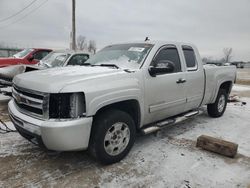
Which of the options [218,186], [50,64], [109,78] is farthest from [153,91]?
[50,64]

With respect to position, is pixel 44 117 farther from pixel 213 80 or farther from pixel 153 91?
pixel 213 80

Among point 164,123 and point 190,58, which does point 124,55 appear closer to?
point 164,123

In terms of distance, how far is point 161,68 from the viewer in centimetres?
394

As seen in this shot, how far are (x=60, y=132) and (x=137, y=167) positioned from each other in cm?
130

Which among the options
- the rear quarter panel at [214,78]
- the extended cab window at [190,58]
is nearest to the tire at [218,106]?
the rear quarter panel at [214,78]

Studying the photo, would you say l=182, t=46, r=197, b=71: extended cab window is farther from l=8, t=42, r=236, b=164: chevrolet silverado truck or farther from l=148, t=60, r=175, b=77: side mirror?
l=148, t=60, r=175, b=77: side mirror

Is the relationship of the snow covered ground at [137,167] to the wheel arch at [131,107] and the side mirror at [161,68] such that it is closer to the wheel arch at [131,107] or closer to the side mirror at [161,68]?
the wheel arch at [131,107]

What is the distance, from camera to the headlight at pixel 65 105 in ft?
9.49

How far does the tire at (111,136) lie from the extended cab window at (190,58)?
2.09 meters

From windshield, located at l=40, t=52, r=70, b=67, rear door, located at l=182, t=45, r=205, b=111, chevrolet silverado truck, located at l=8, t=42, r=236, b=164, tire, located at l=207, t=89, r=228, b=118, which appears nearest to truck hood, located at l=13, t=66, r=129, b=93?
chevrolet silverado truck, located at l=8, t=42, r=236, b=164

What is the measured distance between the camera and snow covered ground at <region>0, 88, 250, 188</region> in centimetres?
307

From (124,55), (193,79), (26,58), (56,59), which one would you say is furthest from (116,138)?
(26,58)

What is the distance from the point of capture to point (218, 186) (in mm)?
3051

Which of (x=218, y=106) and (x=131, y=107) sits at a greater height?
(x=131, y=107)
